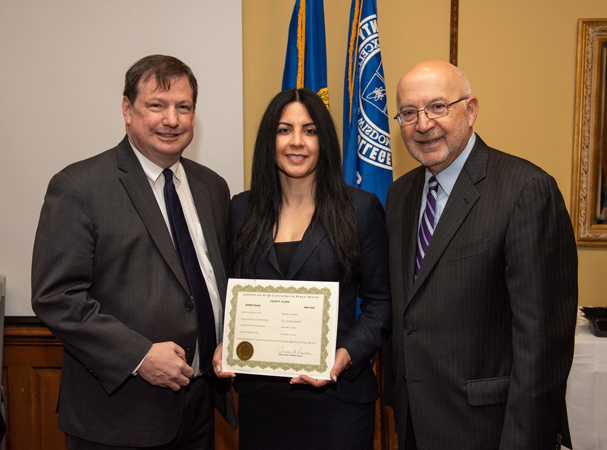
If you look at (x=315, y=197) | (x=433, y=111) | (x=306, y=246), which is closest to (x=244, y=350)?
(x=306, y=246)

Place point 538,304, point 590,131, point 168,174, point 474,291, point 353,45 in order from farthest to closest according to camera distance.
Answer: point 590,131 < point 353,45 < point 168,174 < point 474,291 < point 538,304

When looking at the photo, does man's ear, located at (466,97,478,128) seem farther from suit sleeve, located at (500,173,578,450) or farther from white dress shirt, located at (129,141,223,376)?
white dress shirt, located at (129,141,223,376)

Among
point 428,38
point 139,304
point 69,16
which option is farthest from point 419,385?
point 69,16

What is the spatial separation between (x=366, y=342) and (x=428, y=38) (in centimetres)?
240

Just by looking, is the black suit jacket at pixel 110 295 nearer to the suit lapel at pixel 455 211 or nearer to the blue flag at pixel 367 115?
the suit lapel at pixel 455 211

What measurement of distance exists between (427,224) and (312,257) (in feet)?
1.54

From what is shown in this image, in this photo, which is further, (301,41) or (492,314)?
(301,41)

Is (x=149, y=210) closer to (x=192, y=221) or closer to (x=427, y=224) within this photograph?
(x=192, y=221)

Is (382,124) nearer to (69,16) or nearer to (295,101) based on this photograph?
(295,101)

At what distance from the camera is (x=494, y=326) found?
1.66 m

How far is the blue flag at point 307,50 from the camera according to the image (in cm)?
301

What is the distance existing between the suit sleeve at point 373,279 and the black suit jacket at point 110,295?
0.70m

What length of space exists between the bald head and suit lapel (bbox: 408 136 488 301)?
11cm

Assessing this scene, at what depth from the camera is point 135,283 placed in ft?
5.84
